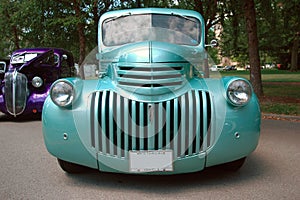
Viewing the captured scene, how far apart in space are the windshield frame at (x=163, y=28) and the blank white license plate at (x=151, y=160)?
186cm

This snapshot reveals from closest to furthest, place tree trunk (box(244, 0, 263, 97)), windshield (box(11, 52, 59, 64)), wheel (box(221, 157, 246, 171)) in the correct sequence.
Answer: wheel (box(221, 157, 246, 171))
windshield (box(11, 52, 59, 64))
tree trunk (box(244, 0, 263, 97))

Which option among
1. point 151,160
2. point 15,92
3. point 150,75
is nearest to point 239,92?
point 150,75

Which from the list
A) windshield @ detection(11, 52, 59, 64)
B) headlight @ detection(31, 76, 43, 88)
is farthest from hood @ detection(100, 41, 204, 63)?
windshield @ detection(11, 52, 59, 64)

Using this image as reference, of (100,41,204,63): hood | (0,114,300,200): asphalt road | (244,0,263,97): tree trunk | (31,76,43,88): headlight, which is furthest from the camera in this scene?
(244,0,263,97): tree trunk

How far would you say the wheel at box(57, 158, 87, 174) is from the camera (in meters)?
3.97

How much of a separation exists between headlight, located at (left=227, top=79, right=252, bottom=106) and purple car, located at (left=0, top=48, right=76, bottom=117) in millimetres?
Result: 6121

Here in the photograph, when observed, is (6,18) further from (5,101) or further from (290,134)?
(290,134)

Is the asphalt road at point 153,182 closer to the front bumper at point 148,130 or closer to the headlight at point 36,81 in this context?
the front bumper at point 148,130

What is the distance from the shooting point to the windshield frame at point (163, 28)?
15.7 ft

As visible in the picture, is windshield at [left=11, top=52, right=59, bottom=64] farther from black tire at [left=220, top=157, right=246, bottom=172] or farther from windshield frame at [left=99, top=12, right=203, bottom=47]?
black tire at [left=220, top=157, right=246, bottom=172]

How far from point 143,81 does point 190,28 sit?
195 cm

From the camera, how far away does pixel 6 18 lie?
88.5ft

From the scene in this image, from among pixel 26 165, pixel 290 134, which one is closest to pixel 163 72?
pixel 26 165

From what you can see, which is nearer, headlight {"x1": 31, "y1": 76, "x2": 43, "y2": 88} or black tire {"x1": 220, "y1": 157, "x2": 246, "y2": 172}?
black tire {"x1": 220, "y1": 157, "x2": 246, "y2": 172}
